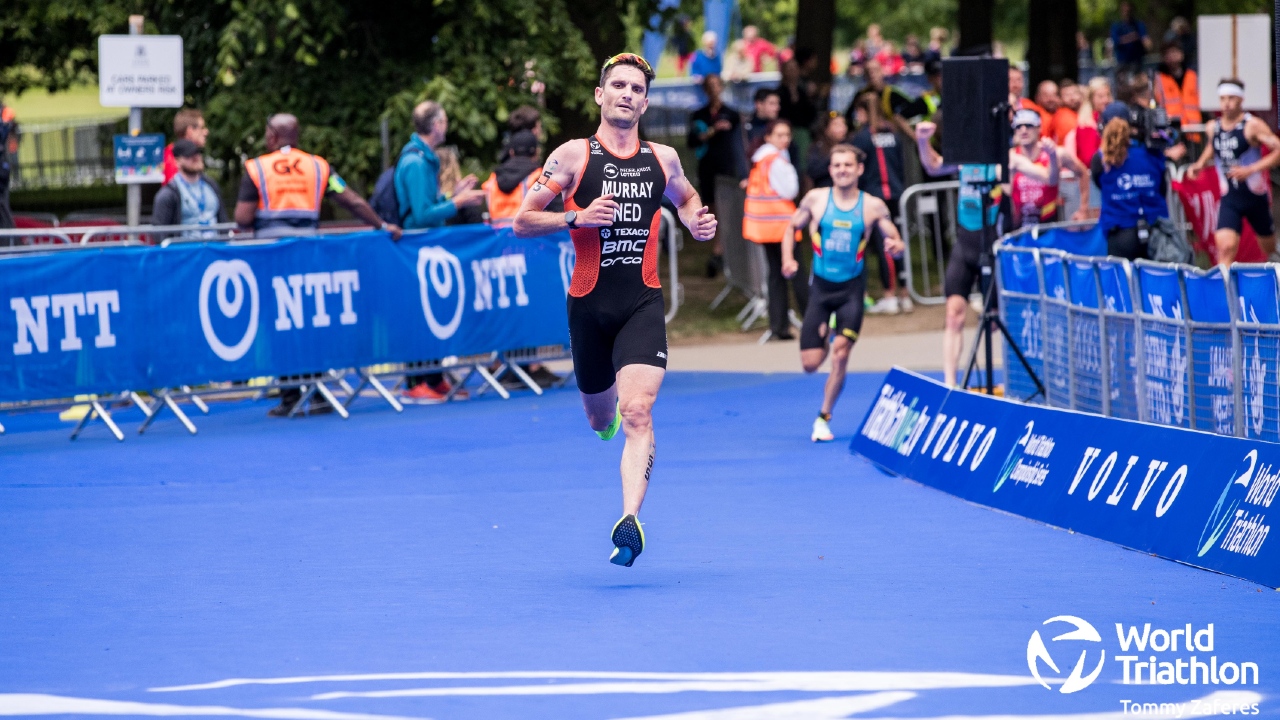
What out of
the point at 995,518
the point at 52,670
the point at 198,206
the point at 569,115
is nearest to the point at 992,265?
the point at 995,518

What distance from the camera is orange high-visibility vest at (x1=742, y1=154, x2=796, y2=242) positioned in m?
19.2

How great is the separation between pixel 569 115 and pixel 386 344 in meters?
8.35

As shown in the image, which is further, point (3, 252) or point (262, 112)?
point (262, 112)

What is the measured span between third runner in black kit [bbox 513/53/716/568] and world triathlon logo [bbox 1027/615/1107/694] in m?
2.20

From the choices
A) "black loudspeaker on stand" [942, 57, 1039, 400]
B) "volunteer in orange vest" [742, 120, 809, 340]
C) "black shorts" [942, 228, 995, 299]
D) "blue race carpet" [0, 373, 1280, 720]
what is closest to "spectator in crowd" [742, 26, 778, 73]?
"volunteer in orange vest" [742, 120, 809, 340]

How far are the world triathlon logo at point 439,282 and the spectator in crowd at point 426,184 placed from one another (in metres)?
0.37

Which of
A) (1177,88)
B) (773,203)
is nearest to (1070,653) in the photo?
→ (773,203)

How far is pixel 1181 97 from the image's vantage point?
26141 millimetres

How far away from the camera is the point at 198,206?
15742mm

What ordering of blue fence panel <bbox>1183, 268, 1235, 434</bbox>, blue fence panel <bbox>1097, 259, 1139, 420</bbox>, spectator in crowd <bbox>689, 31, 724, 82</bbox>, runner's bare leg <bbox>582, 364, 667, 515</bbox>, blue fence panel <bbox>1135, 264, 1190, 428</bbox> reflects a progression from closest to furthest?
1. runner's bare leg <bbox>582, 364, 667, 515</bbox>
2. blue fence panel <bbox>1183, 268, 1235, 434</bbox>
3. blue fence panel <bbox>1135, 264, 1190, 428</bbox>
4. blue fence panel <bbox>1097, 259, 1139, 420</bbox>
5. spectator in crowd <bbox>689, 31, 724, 82</bbox>

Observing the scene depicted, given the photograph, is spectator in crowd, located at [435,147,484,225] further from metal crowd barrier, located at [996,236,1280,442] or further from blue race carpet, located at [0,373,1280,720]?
metal crowd barrier, located at [996,236,1280,442]

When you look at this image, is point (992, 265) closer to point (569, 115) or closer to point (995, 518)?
point (995, 518)

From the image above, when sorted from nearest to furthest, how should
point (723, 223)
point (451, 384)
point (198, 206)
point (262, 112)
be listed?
point (198, 206) → point (451, 384) → point (262, 112) → point (723, 223)

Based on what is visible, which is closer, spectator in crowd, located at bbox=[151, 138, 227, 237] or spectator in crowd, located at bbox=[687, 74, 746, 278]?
spectator in crowd, located at bbox=[151, 138, 227, 237]
